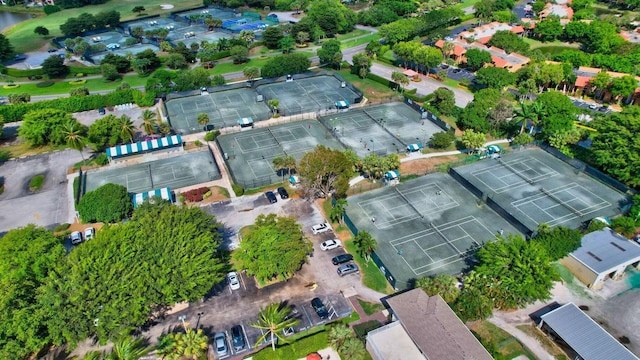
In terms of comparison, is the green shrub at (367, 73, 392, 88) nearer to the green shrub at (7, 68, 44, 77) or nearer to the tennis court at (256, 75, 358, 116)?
the tennis court at (256, 75, 358, 116)

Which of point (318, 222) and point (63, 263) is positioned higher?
point (63, 263)

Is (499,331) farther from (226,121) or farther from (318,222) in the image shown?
(226,121)

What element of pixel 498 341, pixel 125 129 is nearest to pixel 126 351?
pixel 498 341

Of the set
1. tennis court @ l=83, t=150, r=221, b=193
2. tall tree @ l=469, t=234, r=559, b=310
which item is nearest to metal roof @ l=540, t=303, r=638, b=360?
tall tree @ l=469, t=234, r=559, b=310

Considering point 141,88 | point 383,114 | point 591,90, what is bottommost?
point 141,88

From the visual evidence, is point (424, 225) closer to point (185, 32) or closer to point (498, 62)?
point (498, 62)

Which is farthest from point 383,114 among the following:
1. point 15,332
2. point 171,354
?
point 15,332

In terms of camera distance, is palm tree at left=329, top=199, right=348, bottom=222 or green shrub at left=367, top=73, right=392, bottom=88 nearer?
palm tree at left=329, top=199, right=348, bottom=222
